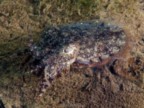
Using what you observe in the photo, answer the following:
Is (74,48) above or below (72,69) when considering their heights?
above

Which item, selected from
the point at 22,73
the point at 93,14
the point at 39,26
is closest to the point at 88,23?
the point at 93,14

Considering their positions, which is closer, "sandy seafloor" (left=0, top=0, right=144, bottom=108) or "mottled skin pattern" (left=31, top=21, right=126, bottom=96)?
"sandy seafloor" (left=0, top=0, right=144, bottom=108)

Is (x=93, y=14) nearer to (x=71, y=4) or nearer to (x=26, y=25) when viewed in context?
(x=71, y=4)

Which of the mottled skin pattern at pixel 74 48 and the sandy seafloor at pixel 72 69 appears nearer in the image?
the sandy seafloor at pixel 72 69
